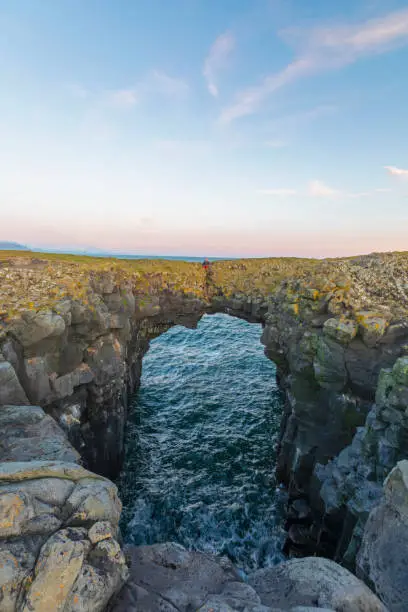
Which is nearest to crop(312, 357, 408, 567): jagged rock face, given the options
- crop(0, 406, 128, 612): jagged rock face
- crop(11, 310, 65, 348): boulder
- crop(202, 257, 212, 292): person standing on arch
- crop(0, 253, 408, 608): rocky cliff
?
crop(0, 253, 408, 608): rocky cliff

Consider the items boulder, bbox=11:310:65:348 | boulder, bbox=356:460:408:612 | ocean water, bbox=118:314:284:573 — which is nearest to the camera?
boulder, bbox=356:460:408:612

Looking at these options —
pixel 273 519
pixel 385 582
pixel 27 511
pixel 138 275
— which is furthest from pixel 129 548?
pixel 138 275

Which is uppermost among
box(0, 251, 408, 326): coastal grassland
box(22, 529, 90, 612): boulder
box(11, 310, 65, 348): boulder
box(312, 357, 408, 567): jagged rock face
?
box(0, 251, 408, 326): coastal grassland

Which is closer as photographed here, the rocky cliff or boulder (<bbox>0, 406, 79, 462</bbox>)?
boulder (<bbox>0, 406, 79, 462</bbox>)

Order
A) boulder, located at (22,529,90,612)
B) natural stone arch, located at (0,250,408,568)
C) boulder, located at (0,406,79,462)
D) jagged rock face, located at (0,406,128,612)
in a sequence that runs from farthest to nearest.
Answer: natural stone arch, located at (0,250,408,568) → boulder, located at (0,406,79,462) → jagged rock face, located at (0,406,128,612) → boulder, located at (22,529,90,612)

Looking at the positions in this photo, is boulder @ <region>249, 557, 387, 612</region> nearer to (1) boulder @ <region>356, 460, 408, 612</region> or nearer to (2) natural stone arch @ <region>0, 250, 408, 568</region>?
(1) boulder @ <region>356, 460, 408, 612</region>

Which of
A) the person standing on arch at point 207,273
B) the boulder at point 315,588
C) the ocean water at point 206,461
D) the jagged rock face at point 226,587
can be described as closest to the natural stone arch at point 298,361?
the ocean water at point 206,461

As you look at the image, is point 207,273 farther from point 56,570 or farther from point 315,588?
point 56,570
